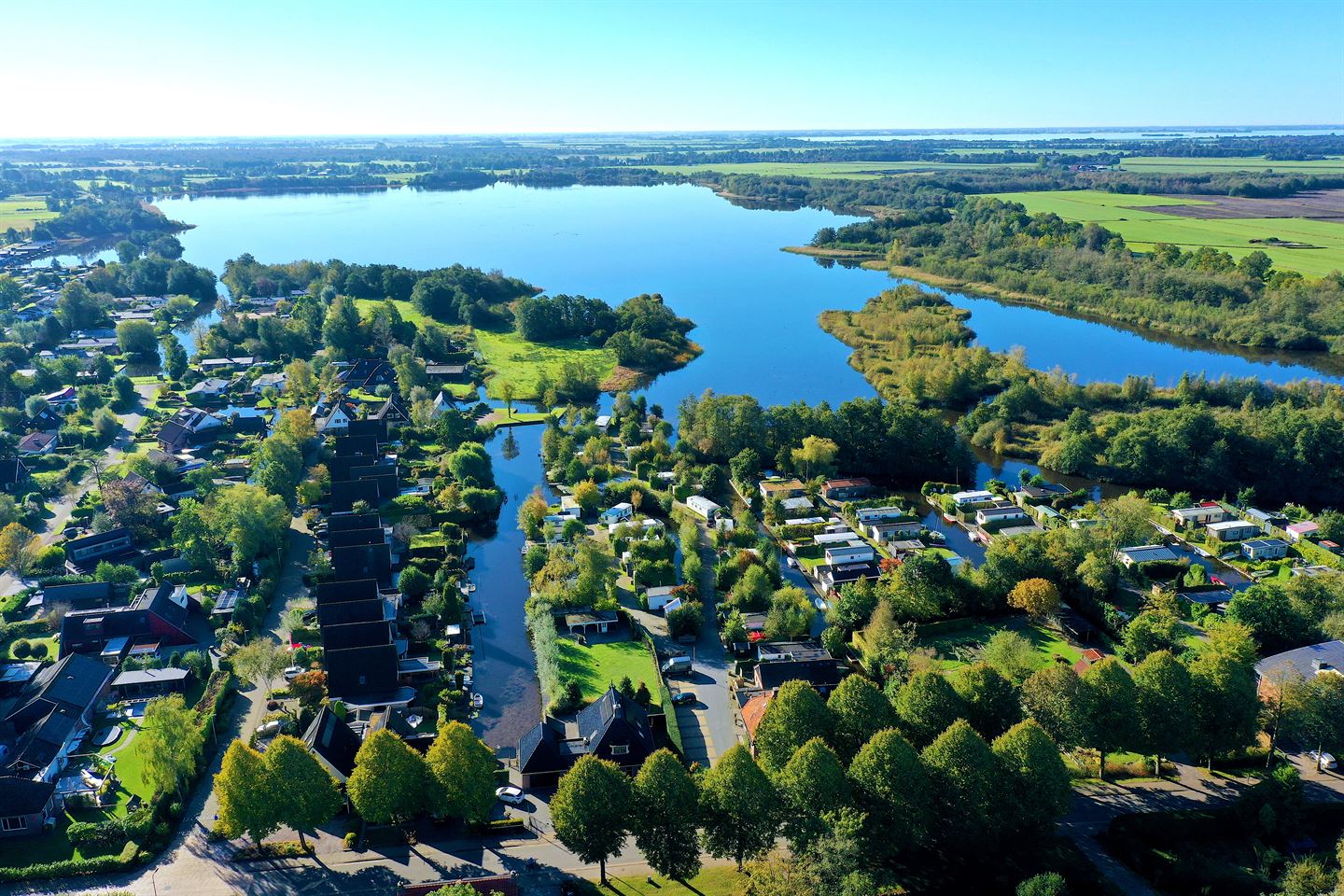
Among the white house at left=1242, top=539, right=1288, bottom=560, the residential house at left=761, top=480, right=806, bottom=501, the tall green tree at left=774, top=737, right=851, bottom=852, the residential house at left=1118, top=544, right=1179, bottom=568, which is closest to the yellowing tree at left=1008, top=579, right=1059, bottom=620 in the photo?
the residential house at left=1118, top=544, right=1179, bottom=568

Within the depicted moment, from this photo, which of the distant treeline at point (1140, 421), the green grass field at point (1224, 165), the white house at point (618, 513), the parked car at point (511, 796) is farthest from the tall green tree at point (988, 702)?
the green grass field at point (1224, 165)

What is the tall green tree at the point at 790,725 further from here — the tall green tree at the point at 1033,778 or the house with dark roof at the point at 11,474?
the house with dark roof at the point at 11,474

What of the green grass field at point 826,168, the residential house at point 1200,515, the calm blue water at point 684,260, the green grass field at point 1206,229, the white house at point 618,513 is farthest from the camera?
the green grass field at point 826,168

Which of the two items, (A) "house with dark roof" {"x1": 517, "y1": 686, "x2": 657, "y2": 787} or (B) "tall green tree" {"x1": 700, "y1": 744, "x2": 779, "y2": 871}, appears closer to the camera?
(B) "tall green tree" {"x1": 700, "y1": 744, "x2": 779, "y2": 871}

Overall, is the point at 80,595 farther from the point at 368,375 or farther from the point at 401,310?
the point at 401,310

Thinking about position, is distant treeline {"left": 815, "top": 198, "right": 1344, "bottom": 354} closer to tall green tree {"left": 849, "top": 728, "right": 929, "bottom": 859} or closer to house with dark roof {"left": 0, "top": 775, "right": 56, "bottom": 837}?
tall green tree {"left": 849, "top": 728, "right": 929, "bottom": 859}
